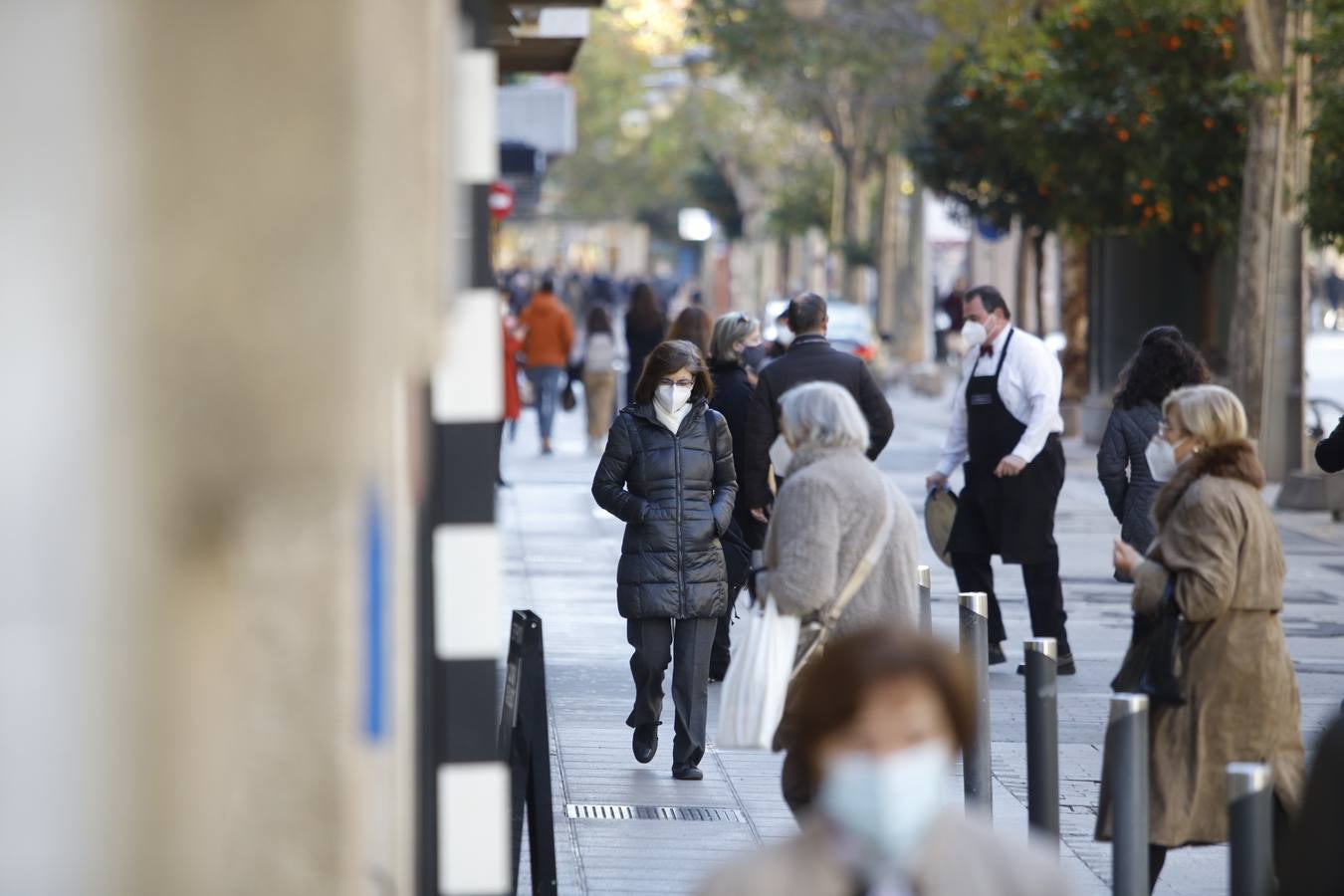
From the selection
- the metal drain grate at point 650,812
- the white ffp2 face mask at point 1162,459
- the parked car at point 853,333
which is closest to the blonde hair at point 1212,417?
the white ffp2 face mask at point 1162,459

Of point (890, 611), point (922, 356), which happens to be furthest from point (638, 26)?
point (890, 611)

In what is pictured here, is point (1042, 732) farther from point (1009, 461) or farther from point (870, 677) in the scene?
point (1009, 461)

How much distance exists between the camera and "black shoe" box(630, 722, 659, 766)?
29.0 ft

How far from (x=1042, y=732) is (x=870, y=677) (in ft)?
11.5

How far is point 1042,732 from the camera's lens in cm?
636

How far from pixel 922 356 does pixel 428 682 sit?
1538 inches

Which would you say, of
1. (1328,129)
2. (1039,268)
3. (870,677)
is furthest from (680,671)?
(1039,268)

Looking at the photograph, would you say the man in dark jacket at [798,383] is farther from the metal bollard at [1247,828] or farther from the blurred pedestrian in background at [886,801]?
the blurred pedestrian in background at [886,801]

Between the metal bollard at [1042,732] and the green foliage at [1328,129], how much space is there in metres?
11.5

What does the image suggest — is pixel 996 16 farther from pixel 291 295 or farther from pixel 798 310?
pixel 291 295

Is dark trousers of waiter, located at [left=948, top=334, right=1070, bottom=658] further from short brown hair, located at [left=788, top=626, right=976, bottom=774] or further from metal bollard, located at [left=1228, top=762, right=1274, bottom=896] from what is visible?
short brown hair, located at [left=788, top=626, right=976, bottom=774]

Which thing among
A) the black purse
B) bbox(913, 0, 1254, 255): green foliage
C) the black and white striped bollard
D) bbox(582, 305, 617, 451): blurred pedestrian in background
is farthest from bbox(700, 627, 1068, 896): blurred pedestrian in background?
bbox(582, 305, 617, 451): blurred pedestrian in background

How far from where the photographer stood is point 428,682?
13.4ft

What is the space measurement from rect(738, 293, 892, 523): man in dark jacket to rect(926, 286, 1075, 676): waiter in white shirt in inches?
21.2
